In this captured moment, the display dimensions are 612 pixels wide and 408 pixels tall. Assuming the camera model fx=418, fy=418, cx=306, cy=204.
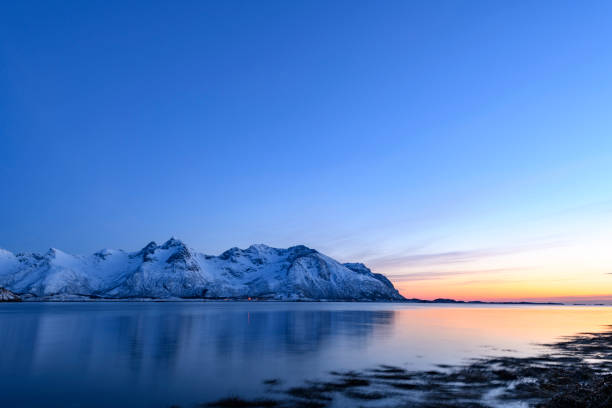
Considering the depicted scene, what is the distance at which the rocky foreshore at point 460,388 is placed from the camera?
21.8 metres

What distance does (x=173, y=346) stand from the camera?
44750 mm

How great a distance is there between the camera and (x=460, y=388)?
25594 millimetres

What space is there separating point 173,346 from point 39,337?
20.1 m

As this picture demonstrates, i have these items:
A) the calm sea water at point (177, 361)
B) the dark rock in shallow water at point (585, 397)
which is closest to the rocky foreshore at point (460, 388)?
the dark rock in shallow water at point (585, 397)

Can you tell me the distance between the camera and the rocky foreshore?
858 inches

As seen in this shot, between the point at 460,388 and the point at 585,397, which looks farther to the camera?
the point at 460,388

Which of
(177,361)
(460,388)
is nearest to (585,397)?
(460,388)

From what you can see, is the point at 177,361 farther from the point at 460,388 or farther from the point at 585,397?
the point at 585,397

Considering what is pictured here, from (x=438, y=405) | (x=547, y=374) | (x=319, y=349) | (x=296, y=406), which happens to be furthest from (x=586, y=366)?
(x=296, y=406)

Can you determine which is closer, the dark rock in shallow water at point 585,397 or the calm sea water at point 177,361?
the dark rock in shallow water at point 585,397

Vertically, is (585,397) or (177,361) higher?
(585,397)

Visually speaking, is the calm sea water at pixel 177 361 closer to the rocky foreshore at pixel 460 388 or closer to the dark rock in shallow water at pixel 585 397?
the rocky foreshore at pixel 460 388

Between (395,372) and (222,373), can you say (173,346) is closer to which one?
(222,373)

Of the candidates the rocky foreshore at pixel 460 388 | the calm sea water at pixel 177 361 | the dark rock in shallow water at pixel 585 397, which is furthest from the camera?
the calm sea water at pixel 177 361
